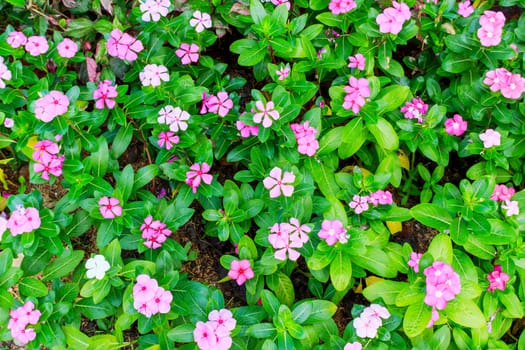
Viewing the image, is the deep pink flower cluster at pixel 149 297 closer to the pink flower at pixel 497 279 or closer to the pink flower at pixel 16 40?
the pink flower at pixel 16 40

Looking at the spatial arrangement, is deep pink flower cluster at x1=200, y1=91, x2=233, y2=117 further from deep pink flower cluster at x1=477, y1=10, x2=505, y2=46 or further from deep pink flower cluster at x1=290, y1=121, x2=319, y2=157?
deep pink flower cluster at x1=477, y1=10, x2=505, y2=46

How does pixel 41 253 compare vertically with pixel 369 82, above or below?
below

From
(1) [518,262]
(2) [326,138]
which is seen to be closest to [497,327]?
(1) [518,262]

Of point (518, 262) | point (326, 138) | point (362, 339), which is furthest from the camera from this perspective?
point (326, 138)

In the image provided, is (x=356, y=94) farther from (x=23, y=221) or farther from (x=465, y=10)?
(x=23, y=221)

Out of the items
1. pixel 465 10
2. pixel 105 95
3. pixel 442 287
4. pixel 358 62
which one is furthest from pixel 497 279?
pixel 105 95

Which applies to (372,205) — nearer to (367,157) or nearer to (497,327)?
(367,157)
